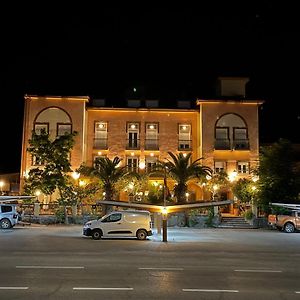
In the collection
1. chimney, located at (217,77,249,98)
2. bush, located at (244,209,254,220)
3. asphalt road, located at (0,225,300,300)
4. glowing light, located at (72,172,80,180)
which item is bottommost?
asphalt road, located at (0,225,300,300)

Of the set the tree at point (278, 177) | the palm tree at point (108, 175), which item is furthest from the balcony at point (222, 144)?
the palm tree at point (108, 175)

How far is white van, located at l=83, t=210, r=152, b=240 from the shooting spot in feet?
75.6

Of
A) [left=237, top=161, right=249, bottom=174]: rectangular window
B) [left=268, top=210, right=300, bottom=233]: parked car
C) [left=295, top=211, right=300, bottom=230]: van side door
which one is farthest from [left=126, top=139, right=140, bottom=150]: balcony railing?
[left=295, top=211, right=300, bottom=230]: van side door

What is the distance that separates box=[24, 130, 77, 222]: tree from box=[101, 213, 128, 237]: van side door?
1207cm

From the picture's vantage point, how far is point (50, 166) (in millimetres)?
35469

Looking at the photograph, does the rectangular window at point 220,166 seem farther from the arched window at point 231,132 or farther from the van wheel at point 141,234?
the van wheel at point 141,234

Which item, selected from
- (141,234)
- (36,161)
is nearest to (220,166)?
(36,161)

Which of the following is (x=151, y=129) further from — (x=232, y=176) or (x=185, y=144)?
(x=232, y=176)

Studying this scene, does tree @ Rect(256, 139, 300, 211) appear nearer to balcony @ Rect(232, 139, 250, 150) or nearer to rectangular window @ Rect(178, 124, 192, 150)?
balcony @ Rect(232, 139, 250, 150)

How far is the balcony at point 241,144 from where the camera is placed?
4066 centimetres

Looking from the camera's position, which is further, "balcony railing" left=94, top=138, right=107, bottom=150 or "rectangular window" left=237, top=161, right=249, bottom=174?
"balcony railing" left=94, top=138, right=107, bottom=150

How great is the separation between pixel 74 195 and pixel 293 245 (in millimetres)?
18576

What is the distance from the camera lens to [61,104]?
3988 centimetres

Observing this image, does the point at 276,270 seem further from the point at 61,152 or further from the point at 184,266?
the point at 61,152
